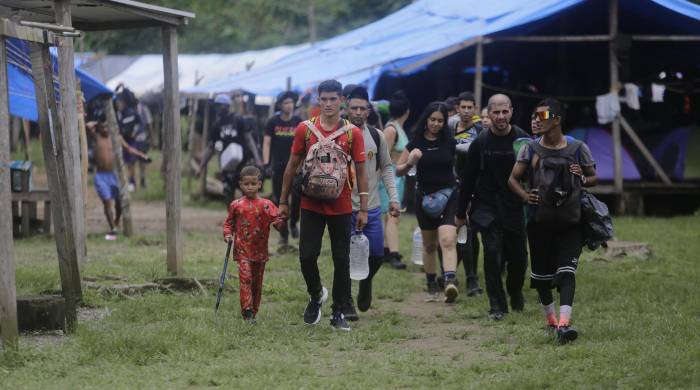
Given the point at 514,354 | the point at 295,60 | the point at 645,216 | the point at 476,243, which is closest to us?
the point at 514,354

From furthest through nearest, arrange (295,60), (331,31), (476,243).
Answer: (331,31) → (295,60) → (476,243)

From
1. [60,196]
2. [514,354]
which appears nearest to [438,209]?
[514,354]

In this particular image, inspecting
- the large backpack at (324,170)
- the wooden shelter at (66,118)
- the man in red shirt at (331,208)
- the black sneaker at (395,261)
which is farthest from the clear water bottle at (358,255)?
the black sneaker at (395,261)

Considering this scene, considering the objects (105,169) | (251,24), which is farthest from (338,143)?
(251,24)

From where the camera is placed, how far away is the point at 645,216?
1808cm

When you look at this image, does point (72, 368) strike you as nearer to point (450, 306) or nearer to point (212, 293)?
point (212, 293)

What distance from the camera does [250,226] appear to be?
8.49m

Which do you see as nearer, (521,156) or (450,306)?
(521,156)

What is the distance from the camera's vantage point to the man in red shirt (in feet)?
26.6

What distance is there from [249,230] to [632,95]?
10.7m

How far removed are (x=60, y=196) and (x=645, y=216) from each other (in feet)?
40.2

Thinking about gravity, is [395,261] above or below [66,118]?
below

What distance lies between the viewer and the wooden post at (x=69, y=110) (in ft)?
31.7

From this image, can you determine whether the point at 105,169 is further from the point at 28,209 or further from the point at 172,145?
the point at 172,145
